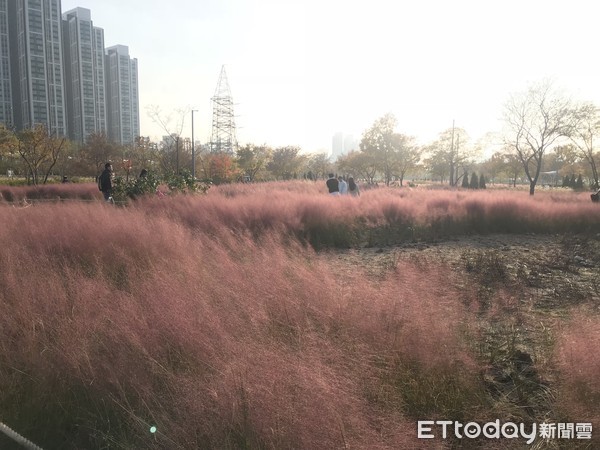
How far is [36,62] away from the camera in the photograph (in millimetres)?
43812

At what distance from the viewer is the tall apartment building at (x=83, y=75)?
155ft

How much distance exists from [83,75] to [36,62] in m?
4.76

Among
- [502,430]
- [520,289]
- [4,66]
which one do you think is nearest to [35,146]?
[4,66]

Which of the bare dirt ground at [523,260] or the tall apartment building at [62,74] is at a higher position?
the tall apartment building at [62,74]

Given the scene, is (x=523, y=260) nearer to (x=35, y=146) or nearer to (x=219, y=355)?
(x=219, y=355)

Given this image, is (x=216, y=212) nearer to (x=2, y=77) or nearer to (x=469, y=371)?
(x=469, y=371)

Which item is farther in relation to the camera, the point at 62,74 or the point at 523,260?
the point at 62,74

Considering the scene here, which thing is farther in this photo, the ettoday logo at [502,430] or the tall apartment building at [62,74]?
the tall apartment building at [62,74]

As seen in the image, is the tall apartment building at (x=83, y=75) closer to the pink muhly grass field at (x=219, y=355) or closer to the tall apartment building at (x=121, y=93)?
the tall apartment building at (x=121, y=93)

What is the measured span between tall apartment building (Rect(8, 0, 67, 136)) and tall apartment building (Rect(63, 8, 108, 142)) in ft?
5.39

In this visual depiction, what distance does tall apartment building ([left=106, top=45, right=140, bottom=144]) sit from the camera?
49500 mm

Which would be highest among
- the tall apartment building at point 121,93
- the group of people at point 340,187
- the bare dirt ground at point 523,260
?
the tall apartment building at point 121,93

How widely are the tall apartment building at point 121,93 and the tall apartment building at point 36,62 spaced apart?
582 cm

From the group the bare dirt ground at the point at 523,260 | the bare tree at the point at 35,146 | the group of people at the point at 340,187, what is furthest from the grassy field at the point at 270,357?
the bare tree at the point at 35,146
